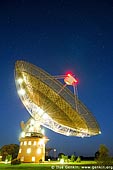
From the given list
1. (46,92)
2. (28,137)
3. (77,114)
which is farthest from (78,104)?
(28,137)

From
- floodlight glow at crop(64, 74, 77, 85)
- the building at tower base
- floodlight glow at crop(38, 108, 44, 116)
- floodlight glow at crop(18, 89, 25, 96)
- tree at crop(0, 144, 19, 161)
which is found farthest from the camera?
tree at crop(0, 144, 19, 161)

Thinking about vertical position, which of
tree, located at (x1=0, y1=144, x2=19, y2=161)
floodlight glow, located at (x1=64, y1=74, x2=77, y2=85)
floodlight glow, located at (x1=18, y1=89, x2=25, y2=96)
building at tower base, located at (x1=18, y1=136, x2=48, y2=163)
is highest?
floodlight glow, located at (x1=18, y1=89, x2=25, y2=96)

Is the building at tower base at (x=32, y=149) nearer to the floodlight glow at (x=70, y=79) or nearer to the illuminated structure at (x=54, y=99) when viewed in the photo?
the illuminated structure at (x=54, y=99)

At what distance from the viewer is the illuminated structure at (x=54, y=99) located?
4666 cm

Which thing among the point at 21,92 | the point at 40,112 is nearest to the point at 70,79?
the point at 21,92

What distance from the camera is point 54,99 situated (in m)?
47.8

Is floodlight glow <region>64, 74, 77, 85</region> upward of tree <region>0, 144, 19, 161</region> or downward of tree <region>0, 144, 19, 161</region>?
upward

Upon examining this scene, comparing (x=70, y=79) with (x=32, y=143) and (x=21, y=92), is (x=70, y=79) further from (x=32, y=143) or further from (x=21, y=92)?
(x=32, y=143)

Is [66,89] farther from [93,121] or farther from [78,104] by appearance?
[93,121]

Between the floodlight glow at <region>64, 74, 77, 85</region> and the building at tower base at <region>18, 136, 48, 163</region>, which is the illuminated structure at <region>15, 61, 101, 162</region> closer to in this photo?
the floodlight glow at <region>64, 74, 77, 85</region>

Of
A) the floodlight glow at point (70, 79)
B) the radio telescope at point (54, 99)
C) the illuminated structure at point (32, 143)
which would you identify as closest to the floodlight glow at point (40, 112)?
the radio telescope at point (54, 99)

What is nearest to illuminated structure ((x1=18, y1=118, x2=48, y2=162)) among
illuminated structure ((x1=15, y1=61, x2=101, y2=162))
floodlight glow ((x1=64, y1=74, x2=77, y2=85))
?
illuminated structure ((x1=15, y1=61, x2=101, y2=162))

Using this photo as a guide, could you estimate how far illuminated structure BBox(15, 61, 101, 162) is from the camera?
46656mm

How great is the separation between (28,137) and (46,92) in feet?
58.1
